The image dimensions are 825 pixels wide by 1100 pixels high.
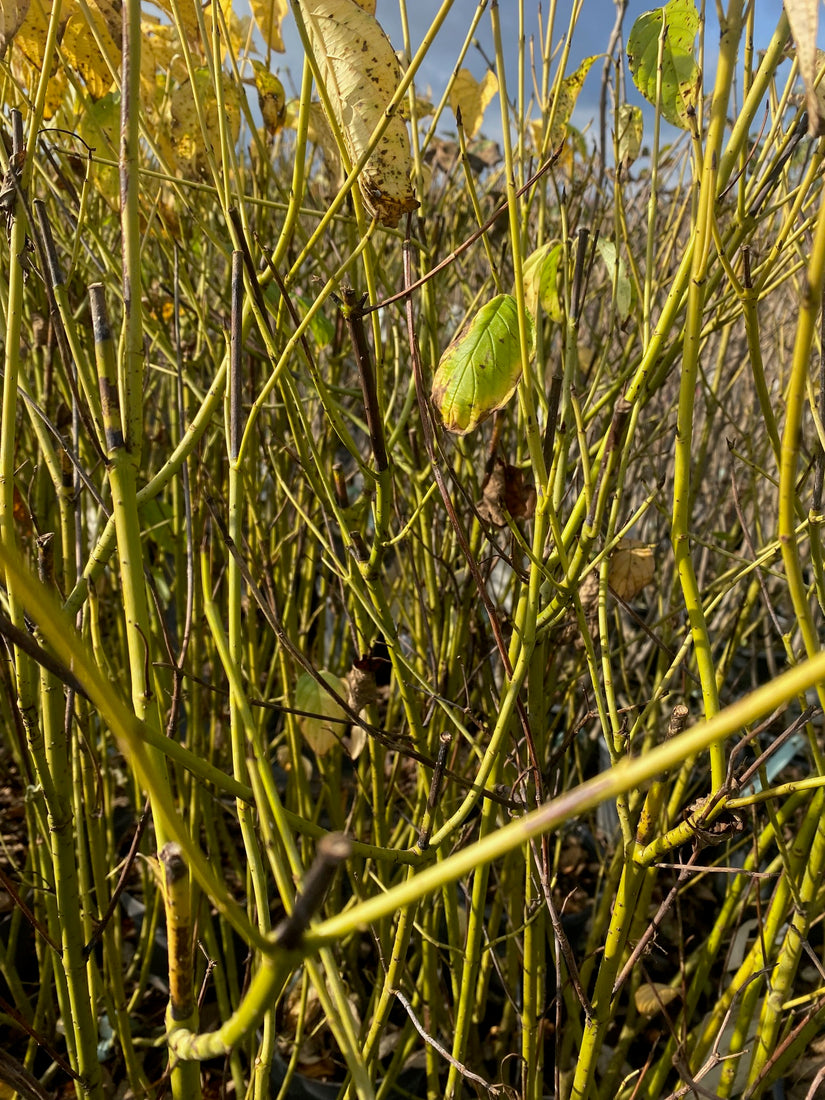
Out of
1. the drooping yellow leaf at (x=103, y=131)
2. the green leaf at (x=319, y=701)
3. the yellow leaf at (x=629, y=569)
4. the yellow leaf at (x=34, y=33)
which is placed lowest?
the green leaf at (x=319, y=701)

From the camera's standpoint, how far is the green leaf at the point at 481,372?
673 millimetres

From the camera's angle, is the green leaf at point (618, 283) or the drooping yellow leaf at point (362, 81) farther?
the green leaf at point (618, 283)

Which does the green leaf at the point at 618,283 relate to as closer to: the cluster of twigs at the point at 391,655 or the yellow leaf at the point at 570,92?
the cluster of twigs at the point at 391,655

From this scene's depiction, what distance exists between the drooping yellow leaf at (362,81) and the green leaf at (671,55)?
0.30 metres

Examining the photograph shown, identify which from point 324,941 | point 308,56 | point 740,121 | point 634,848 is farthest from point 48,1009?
point 740,121

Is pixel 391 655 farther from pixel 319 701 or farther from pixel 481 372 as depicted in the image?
pixel 481 372

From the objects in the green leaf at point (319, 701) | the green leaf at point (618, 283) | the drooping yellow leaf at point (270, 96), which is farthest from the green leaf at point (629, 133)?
the green leaf at point (319, 701)

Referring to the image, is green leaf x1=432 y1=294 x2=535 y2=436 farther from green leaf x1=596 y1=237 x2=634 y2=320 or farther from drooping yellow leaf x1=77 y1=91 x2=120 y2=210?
drooping yellow leaf x1=77 y1=91 x2=120 y2=210

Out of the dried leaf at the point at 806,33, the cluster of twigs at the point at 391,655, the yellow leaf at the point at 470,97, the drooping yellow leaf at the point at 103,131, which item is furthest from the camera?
the yellow leaf at the point at 470,97

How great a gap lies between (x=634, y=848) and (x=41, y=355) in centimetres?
138

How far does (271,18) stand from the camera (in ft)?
3.43

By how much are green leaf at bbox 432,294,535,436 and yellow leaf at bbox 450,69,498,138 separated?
0.60 meters

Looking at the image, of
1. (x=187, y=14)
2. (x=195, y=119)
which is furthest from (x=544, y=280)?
(x=187, y=14)

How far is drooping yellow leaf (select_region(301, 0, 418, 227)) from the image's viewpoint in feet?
1.97
